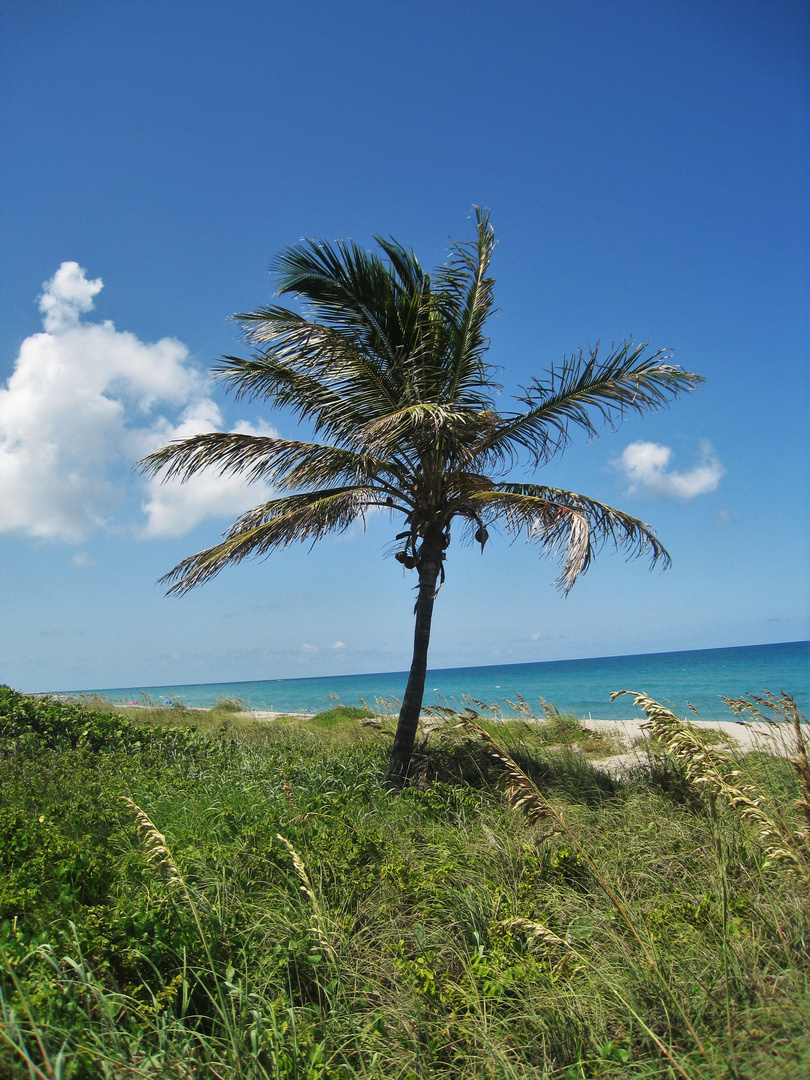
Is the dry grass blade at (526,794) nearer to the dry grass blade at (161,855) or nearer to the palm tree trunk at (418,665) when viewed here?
the dry grass blade at (161,855)

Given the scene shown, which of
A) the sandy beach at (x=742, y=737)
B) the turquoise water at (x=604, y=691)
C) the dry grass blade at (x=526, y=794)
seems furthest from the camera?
the turquoise water at (x=604, y=691)

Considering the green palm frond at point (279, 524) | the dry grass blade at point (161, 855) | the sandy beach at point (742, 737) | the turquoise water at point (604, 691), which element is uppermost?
the green palm frond at point (279, 524)

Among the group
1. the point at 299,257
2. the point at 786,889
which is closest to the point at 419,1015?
the point at 786,889

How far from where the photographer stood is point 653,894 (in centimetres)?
357

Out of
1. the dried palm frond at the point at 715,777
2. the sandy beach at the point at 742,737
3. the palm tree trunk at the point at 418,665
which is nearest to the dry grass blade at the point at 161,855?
the dried palm frond at the point at 715,777

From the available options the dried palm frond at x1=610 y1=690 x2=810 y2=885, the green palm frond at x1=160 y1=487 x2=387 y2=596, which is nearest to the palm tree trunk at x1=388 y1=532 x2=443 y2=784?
the green palm frond at x1=160 y1=487 x2=387 y2=596

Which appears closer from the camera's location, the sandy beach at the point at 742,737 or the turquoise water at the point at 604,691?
the sandy beach at the point at 742,737

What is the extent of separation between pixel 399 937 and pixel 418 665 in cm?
409

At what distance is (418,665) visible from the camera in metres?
7.14

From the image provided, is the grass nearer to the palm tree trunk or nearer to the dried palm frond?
the dried palm frond

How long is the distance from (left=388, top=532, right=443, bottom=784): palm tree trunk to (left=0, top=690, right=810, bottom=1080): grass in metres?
1.52

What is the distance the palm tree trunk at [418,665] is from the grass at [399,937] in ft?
4.99

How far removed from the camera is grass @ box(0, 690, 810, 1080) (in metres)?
2.15

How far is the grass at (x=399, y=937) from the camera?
215 cm
